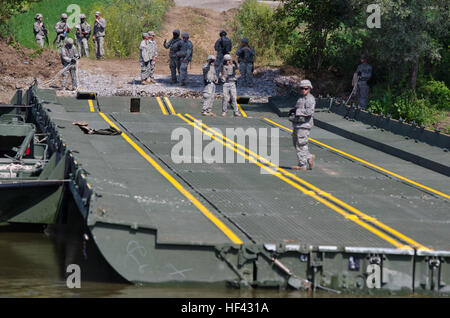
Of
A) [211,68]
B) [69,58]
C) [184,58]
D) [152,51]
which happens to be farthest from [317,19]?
[69,58]

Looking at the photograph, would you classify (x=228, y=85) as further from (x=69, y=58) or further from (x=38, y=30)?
(x=38, y=30)

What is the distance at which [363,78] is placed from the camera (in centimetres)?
2716

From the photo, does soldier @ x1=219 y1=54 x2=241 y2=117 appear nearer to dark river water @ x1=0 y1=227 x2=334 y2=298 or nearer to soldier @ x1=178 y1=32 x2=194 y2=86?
soldier @ x1=178 y1=32 x2=194 y2=86

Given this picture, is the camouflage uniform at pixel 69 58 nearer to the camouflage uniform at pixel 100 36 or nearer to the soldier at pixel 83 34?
the soldier at pixel 83 34

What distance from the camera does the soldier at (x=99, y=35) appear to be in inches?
1417

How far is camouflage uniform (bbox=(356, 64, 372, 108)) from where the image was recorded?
1069 inches

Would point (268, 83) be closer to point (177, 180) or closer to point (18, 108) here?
point (18, 108)

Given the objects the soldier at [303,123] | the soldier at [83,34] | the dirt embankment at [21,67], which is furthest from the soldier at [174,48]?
the soldier at [303,123]

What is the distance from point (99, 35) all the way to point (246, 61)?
334 inches

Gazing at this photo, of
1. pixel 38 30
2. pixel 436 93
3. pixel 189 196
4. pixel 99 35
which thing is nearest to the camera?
pixel 189 196

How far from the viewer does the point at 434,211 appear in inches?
563

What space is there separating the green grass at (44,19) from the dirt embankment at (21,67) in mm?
2347

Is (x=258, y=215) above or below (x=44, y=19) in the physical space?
below
